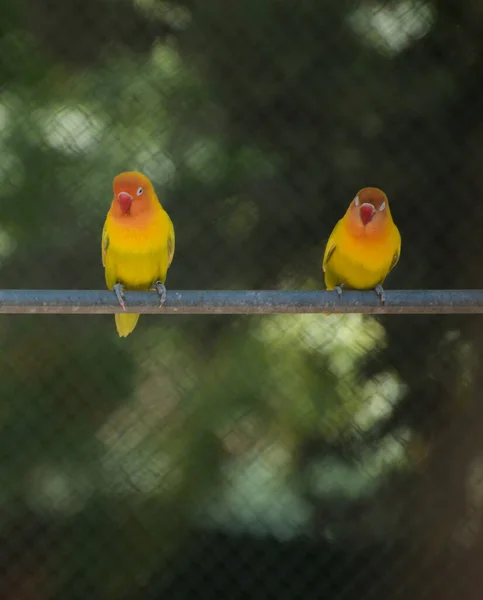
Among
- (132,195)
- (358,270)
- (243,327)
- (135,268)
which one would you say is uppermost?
(132,195)

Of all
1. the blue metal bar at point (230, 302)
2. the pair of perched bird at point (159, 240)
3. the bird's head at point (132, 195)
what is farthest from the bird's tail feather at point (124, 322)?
the blue metal bar at point (230, 302)

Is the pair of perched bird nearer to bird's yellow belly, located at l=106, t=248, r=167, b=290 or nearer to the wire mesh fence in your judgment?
bird's yellow belly, located at l=106, t=248, r=167, b=290

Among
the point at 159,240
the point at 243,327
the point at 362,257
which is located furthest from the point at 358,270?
the point at 243,327

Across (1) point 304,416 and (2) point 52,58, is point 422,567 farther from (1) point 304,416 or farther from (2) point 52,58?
(2) point 52,58

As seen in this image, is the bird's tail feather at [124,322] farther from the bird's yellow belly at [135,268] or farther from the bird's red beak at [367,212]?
the bird's red beak at [367,212]

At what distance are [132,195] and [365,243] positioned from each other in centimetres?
40

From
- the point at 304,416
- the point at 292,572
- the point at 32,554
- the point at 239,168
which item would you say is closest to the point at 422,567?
the point at 292,572

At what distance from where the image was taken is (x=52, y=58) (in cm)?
181

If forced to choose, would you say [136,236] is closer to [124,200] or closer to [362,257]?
[124,200]

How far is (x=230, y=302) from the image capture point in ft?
3.17

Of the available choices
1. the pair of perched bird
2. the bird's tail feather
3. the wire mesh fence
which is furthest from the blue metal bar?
the wire mesh fence

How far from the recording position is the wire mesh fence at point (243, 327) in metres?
1.79

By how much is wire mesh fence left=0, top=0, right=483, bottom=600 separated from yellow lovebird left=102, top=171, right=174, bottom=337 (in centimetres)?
50

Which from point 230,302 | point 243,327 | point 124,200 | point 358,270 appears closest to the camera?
point 230,302
